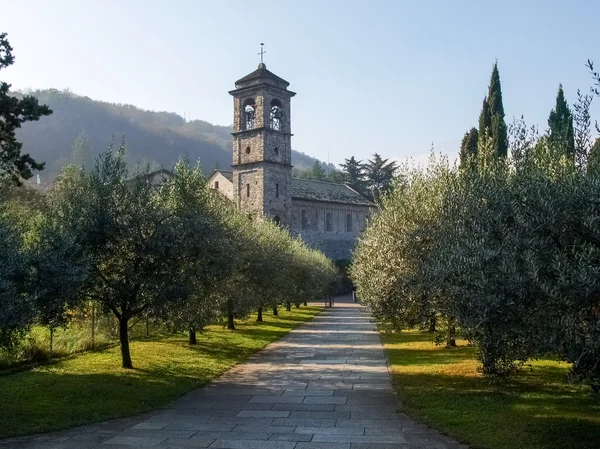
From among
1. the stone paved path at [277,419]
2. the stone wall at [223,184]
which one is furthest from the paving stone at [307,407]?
the stone wall at [223,184]

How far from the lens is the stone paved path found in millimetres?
10008

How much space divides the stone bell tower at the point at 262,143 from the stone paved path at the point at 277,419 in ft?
152

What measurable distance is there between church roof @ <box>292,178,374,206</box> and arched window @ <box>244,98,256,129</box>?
45.0 feet

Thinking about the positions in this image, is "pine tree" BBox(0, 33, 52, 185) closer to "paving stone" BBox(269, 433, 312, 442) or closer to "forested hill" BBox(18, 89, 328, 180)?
"paving stone" BBox(269, 433, 312, 442)

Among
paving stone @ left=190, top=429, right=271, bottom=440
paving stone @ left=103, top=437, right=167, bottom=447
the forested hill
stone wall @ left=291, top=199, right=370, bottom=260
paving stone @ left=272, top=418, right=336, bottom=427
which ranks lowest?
paving stone @ left=103, top=437, right=167, bottom=447

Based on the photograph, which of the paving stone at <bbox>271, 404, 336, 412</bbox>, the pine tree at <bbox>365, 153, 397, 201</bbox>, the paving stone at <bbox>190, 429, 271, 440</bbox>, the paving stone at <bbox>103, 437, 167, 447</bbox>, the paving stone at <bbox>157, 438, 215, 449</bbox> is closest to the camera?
the paving stone at <bbox>157, 438, 215, 449</bbox>

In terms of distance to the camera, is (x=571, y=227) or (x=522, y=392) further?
(x=522, y=392)

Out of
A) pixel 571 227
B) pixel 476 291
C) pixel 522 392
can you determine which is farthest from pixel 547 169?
pixel 522 392

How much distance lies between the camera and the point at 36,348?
1900cm

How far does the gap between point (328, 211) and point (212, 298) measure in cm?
6072

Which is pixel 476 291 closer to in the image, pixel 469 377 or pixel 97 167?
pixel 469 377

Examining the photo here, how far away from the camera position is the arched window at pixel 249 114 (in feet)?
210

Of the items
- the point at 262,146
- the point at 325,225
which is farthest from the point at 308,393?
the point at 325,225

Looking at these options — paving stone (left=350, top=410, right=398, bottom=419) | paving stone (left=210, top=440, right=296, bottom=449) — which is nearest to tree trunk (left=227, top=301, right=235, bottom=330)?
paving stone (left=350, top=410, right=398, bottom=419)
